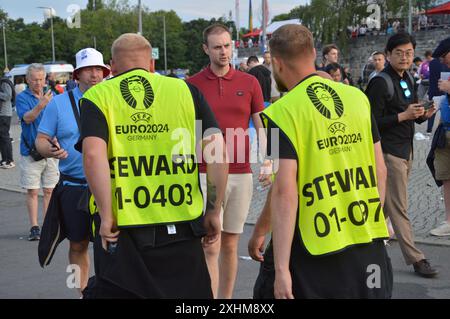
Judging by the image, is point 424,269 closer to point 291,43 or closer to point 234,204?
point 234,204

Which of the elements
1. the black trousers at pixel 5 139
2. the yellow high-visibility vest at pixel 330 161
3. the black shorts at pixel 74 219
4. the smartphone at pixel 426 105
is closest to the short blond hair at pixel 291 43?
the yellow high-visibility vest at pixel 330 161

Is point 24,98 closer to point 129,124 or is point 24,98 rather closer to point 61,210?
point 61,210

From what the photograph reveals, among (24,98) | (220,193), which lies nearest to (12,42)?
(24,98)

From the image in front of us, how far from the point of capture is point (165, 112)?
12.7 feet

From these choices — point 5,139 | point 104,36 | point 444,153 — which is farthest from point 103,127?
point 104,36

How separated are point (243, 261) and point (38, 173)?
2918mm

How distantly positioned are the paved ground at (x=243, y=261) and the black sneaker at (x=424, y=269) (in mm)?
64

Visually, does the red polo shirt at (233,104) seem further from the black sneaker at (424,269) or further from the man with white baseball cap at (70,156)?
the black sneaker at (424,269)

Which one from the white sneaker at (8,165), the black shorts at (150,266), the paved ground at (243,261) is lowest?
the white sneaker at (8,165)

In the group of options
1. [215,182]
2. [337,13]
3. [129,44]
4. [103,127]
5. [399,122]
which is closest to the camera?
[103,127]

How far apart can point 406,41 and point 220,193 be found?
3.18m

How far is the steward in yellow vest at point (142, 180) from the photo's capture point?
3.78 m

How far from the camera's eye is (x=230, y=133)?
5879 mm

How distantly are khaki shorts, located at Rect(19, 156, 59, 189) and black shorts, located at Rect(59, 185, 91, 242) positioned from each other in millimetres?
3366
